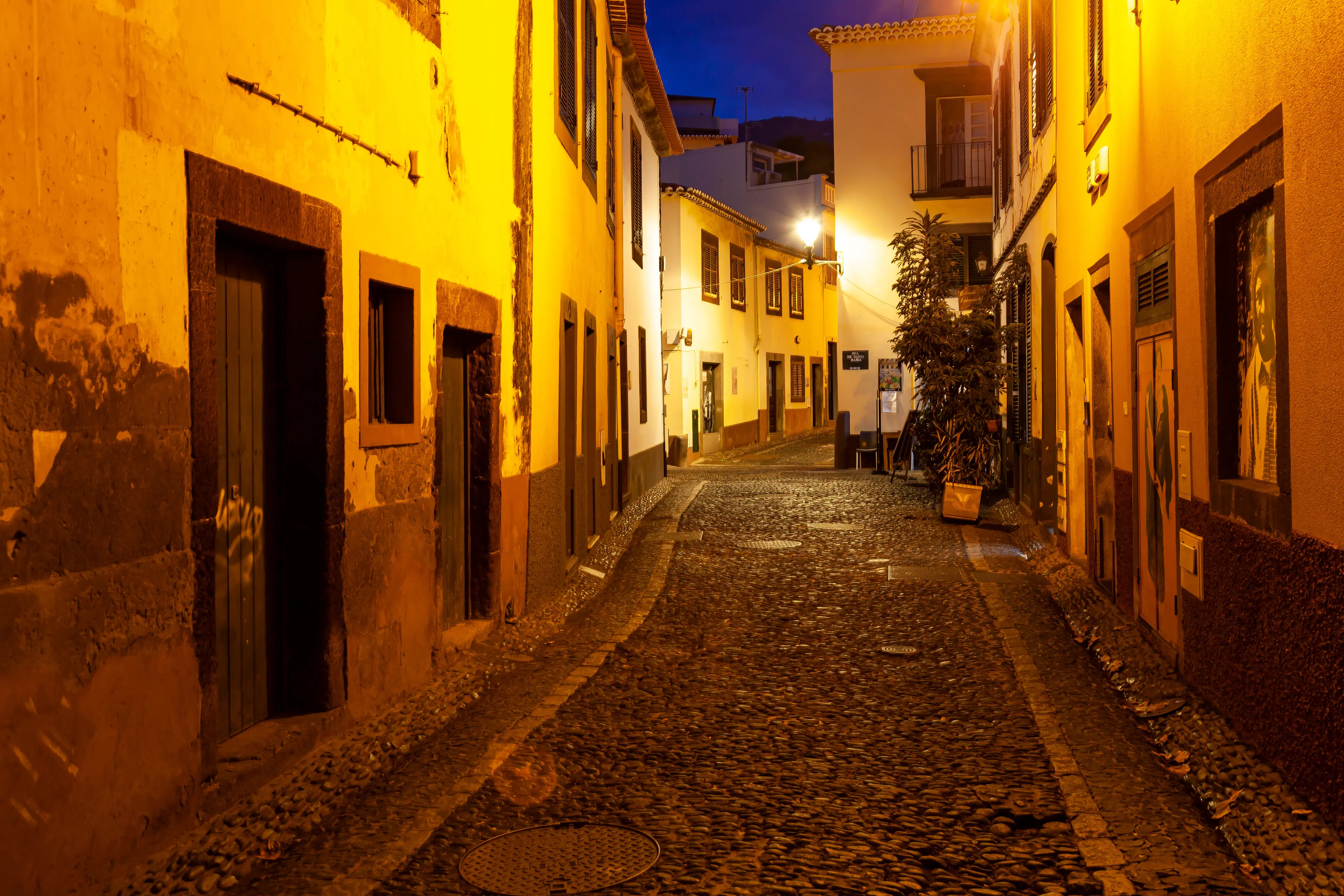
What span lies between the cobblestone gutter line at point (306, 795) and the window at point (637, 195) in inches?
471

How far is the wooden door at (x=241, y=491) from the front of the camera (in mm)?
4941

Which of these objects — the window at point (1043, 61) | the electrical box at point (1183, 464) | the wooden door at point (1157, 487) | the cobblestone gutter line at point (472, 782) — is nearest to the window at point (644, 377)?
the window at point (1043, 61)

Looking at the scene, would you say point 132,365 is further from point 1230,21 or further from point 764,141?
point 764,141

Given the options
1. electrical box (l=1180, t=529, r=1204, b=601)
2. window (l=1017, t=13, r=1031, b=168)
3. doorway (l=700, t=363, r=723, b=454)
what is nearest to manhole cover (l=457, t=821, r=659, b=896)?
electrical box (l=1180, t=529, r=1204, b=601)

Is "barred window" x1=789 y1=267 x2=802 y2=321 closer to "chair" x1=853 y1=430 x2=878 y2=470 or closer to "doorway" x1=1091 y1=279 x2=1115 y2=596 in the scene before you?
"chair" x1=853 y1=430 x2=878 y2=470

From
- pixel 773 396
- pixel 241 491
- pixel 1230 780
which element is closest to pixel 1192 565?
pixel 1230 780

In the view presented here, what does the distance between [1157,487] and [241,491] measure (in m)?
5.25

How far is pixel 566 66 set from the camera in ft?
37.3

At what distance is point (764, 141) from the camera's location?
94188 mm

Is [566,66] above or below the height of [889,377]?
above

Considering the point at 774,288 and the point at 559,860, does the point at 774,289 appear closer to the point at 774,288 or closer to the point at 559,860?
the point at 774,288

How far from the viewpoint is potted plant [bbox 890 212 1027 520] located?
16.4 metres

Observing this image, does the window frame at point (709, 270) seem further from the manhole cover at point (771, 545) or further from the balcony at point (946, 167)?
the manhole cover at point (771, 545)

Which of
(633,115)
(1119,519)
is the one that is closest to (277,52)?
(1119,519)
